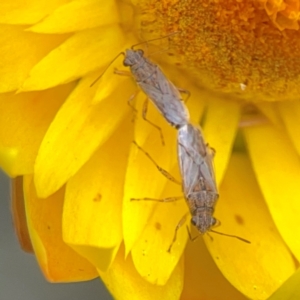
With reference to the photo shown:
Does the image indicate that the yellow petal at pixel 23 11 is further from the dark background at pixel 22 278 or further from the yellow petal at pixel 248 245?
the dark background at pixel 22 278

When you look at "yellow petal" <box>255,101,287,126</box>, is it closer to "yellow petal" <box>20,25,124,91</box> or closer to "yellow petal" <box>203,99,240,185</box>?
"yellow petal" <box>203,99,240,185</box>

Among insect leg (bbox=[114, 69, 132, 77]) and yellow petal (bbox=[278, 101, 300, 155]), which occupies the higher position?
insect leg (bbox=[114, 69, 132, 77])

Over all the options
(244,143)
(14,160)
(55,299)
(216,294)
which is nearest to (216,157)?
(244,143)

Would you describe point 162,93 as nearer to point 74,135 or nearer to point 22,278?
point 74,135

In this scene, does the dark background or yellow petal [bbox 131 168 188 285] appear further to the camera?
the dark background

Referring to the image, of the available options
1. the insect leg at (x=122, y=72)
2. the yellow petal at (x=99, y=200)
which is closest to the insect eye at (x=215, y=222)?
the yellow petal at (x=99, y=200)

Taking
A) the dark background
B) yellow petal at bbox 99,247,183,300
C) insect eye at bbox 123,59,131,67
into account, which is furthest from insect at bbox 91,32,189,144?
the dark background

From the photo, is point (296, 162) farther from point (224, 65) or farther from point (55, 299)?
point (55, 299)
